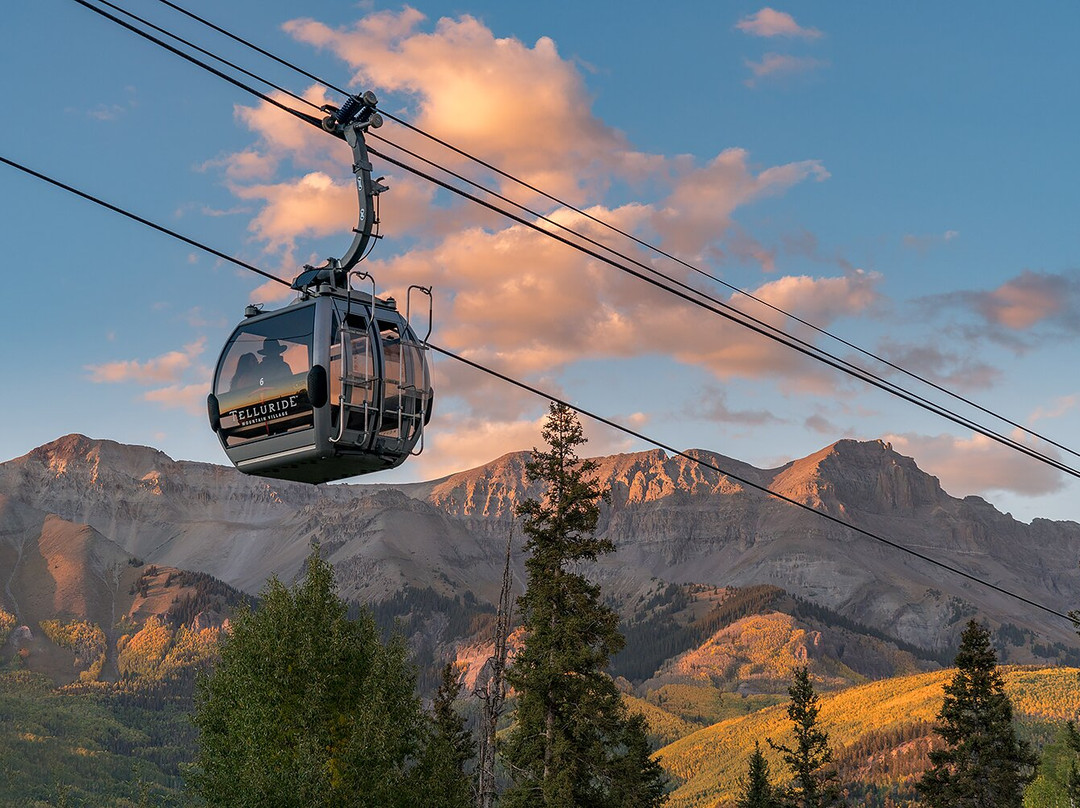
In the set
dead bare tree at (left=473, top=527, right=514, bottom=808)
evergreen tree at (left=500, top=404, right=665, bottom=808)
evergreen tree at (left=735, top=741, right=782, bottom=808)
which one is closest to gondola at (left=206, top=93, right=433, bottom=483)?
dead bare tree at (left=473, top=527, right=514, bottom=808)

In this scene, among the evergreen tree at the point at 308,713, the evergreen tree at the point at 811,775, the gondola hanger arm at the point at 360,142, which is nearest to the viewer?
the gondola hanger arm at the point at 360,142

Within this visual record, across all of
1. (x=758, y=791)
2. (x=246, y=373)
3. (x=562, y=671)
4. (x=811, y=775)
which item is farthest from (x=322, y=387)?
(x=758, y=791)

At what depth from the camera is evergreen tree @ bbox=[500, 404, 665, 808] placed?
54688 mm

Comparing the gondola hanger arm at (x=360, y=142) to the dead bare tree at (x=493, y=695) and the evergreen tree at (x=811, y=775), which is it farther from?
the evergreen tree at (x=811, y=775)

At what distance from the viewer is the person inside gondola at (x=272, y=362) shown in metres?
20.4

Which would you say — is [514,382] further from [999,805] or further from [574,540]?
[999,805]

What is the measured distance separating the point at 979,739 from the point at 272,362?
2939 inches

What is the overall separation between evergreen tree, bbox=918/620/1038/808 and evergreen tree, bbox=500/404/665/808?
116 ft

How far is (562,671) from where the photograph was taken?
2160 inches

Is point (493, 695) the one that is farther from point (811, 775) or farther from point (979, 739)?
point (811, 775)

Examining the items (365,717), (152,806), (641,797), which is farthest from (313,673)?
(641,797)

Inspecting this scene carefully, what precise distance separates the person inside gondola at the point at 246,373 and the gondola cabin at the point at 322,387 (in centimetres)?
2

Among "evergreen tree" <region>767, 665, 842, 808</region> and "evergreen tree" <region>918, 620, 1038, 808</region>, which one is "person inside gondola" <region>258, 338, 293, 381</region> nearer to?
"evergreen tree" <region>918, 620, 1038, 808</region>

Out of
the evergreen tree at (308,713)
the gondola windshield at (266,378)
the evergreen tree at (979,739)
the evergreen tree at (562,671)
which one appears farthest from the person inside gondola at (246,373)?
the evergreen tree at (979,739)
